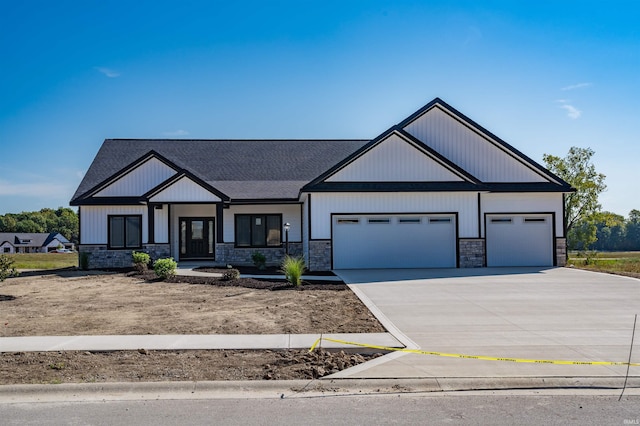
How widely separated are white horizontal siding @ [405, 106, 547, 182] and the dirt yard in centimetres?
1041

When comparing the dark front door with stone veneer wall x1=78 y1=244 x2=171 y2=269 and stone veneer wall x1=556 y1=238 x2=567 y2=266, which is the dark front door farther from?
stone veneer wall x1=556 y1=238 x2=567 y2=266

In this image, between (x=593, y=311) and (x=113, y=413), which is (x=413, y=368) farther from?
(x=593, y=311)

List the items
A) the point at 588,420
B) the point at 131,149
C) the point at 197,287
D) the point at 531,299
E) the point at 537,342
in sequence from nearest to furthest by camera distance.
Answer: the point at 588,420
the point at 537,342
the point at 531,299
the point at 197,287
the point at 131,149

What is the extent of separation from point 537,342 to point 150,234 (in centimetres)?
1869

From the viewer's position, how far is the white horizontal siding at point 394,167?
2142 cm

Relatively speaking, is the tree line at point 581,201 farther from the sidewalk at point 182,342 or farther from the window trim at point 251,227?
the sidewalk at point 182,342

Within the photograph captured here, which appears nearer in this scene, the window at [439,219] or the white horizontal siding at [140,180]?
the window at [439,219]

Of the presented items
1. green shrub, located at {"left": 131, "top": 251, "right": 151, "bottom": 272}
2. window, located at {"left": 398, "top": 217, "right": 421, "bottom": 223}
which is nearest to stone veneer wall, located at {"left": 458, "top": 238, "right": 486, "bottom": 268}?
window, located at {"left": 398, "top": 217, "right": 421, "bottom": 223}

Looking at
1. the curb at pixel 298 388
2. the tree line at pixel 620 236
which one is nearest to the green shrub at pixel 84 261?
the curb at pixel 298 388

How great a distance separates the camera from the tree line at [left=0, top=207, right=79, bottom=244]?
375 feet

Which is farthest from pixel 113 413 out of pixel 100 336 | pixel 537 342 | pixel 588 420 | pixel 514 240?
pixel 514 240

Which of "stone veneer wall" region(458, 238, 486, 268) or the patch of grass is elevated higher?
"stone veneer wall" region(458, 238, 486, 268)

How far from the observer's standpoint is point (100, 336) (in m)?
8.97

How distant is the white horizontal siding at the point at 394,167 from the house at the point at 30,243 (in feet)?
281
